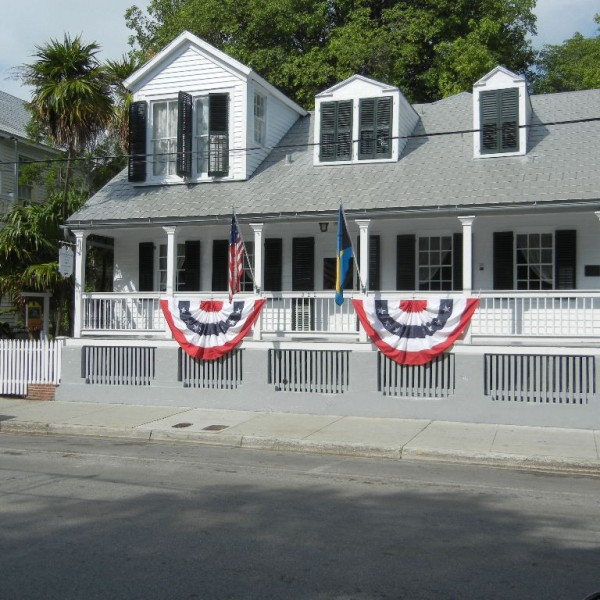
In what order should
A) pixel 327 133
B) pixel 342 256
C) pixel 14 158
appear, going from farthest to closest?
pixel 14 158
pixel 327 133
pixel 342 256

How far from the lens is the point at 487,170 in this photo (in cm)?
1647

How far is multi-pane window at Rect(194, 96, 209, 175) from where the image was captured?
60.4 feet

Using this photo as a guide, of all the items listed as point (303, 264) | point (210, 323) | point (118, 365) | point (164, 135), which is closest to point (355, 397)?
point (210, 323)

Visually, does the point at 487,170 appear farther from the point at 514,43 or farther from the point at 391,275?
the point at 514,43

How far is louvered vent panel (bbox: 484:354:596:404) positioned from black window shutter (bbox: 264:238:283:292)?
5.48m

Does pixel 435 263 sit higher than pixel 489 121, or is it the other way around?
pixel 489 121

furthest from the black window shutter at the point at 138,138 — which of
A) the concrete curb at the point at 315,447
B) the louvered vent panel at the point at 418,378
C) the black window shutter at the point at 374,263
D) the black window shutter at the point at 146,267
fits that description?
the louvered vent panel at the point at 418,378

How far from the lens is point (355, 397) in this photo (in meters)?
15.1

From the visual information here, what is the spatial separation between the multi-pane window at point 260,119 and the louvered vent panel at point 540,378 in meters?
8.09

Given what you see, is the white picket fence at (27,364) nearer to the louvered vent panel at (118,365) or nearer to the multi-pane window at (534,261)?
the louvered vent panel at (118,365)

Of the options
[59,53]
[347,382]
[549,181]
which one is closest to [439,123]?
[549,181]

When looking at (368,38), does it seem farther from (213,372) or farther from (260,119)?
(213,372)

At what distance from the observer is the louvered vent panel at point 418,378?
14.7 metres

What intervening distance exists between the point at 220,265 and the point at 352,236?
3247 millimetres
